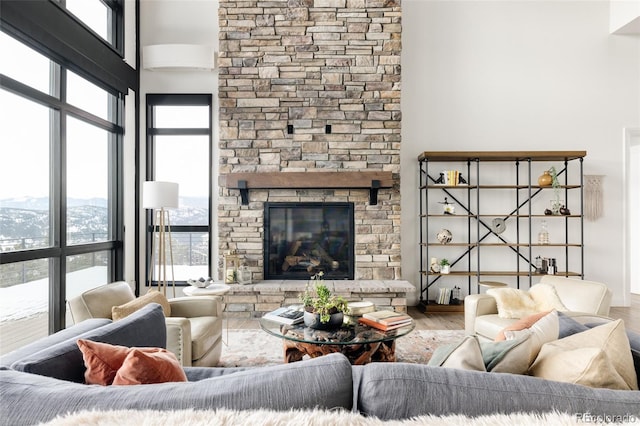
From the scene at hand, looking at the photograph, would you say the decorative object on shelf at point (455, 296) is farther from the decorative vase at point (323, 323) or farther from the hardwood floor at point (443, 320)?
the decorative vase at point (323, 323)

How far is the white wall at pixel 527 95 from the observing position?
478 centimetres

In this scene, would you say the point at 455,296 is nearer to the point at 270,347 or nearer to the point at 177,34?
the point at 270,347

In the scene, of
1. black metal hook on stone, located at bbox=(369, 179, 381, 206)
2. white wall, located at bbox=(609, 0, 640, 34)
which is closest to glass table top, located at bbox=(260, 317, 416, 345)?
black metal hook on stone, located at bbox=(369, 179, 381, 206)

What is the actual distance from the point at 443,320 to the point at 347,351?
2.23 meters

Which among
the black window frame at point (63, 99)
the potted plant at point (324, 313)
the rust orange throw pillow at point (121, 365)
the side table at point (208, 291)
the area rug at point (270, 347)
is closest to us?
the rust orange throw pillow at point (121, 365)

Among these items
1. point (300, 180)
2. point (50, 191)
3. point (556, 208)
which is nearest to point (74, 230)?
point (50, 191)

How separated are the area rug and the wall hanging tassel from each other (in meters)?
2.61

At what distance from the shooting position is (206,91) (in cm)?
478

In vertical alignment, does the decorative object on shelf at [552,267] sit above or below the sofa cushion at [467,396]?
below

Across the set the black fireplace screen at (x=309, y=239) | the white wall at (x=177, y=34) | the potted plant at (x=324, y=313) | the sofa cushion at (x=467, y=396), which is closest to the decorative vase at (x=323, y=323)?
the potted plant at (x=324, y=313)

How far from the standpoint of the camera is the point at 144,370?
1148mm

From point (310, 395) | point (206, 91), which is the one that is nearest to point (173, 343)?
point (310, 395)

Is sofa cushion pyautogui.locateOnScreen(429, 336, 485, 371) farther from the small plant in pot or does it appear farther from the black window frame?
the small plant in pot

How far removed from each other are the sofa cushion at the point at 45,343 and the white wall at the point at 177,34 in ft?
10.7
